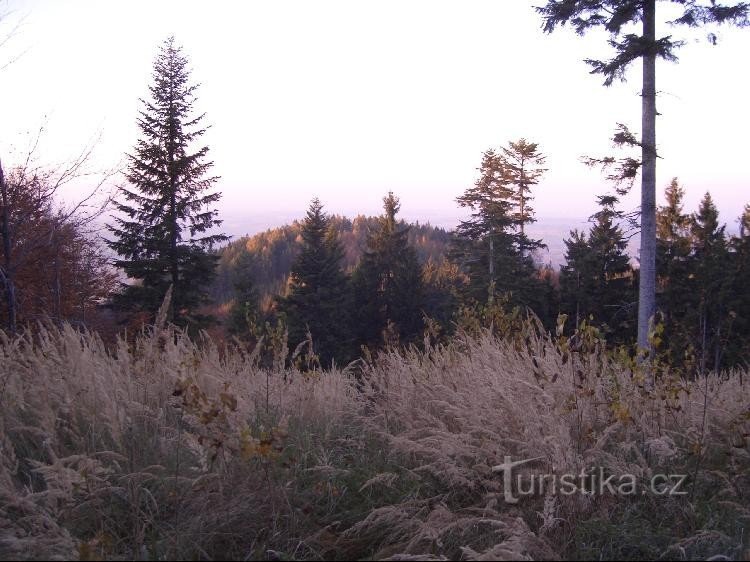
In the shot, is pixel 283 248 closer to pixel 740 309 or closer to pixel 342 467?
pixel 740 309

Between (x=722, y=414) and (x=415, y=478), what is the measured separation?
8.60 ft

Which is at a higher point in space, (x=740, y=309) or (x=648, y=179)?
(x=648, y=179)

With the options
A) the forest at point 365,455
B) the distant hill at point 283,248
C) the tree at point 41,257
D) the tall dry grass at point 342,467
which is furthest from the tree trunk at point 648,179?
the distant hill at point 283,248

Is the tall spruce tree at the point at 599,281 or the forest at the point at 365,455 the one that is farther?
the tall spruce tree at the point at 599,281

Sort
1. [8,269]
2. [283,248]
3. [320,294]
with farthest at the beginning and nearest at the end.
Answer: [283,248]
[320,294]
[8,269]

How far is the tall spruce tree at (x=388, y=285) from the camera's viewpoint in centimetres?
4253

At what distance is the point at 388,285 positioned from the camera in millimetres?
43219

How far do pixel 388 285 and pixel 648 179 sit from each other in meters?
32.3

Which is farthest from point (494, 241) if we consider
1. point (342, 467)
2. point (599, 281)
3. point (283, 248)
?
point (283, 248)

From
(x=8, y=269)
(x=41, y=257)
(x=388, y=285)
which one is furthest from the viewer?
(x=388, y=285)

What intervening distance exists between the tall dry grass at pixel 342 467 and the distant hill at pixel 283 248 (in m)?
75.5

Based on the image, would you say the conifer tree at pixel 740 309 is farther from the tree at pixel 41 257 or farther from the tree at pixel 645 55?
the tree at pixel 41 257

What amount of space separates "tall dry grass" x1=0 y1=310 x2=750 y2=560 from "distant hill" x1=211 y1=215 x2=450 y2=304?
75.5 meters

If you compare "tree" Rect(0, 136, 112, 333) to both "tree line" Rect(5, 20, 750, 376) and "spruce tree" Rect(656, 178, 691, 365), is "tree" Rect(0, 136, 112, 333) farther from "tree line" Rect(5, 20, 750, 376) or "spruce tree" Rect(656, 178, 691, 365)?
"spruce tree" Rect(656, 178, 691, 365)
